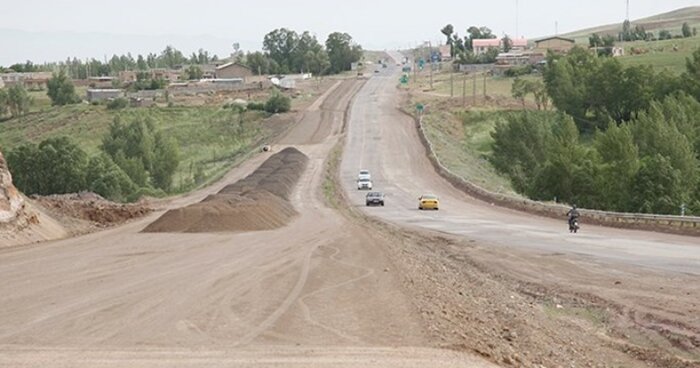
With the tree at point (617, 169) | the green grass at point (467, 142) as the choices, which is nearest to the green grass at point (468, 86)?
the green grass at point (467, 142)

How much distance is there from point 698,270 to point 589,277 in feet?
11.6

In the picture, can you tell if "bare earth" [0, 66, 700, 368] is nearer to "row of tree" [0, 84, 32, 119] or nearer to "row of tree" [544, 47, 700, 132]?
"row of tree" [544, 47, 700, 132]

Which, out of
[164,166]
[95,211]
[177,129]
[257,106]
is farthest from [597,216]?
[257,106]

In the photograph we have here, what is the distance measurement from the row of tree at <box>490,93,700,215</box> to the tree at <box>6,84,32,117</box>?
110m

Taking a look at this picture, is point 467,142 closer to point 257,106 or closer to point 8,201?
point 257,106

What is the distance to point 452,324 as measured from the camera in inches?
821

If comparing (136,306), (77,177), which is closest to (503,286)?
(136,306)

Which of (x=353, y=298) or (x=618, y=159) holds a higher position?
(x=618, y=159)

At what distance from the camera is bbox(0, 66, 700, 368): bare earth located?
61.2ft

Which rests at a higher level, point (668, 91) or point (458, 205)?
point (668, 91)

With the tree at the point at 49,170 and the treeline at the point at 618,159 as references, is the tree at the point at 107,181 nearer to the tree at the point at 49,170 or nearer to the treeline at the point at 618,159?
the tree at the point at 49,170

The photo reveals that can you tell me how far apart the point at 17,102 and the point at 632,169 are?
12844cm

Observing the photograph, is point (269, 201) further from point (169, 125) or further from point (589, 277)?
point (169, 125)

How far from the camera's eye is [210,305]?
2286 cm
